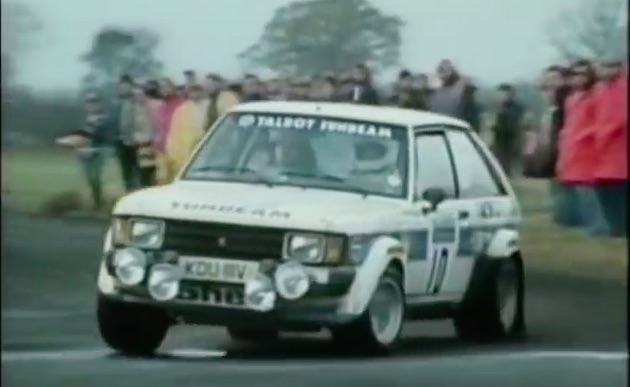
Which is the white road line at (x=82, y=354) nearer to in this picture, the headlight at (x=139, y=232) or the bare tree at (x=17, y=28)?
the headlight at (x=139, y=232)

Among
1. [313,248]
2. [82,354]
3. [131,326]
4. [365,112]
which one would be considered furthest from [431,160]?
[82,354]

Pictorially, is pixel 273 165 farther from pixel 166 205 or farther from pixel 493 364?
pixel 493 364

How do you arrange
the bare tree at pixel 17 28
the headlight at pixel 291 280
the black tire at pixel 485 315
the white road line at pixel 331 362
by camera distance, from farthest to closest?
the bare tree at pixel 17 28
the black tire at pixel 485 315
the white road line at pixel 331 362
the headlight at pixel 291 280

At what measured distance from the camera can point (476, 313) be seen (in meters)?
4.98

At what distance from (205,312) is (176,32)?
0.83 m

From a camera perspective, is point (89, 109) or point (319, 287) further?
point (89, 109)

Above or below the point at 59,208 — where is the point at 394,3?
above

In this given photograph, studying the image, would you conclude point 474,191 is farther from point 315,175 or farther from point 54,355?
point 54,355

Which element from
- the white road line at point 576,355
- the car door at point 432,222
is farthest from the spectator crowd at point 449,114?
the white road line at point 576,355

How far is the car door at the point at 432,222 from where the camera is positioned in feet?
16.0

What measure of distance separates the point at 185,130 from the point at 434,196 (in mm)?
741

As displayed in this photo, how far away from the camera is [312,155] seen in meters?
4.92

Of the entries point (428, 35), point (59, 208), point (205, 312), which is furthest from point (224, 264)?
point (428, 35)

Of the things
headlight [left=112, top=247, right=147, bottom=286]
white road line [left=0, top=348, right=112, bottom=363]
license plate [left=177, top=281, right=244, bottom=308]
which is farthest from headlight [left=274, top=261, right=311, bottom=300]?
white road line [left=0, top=348, right=112, bottom=363]
